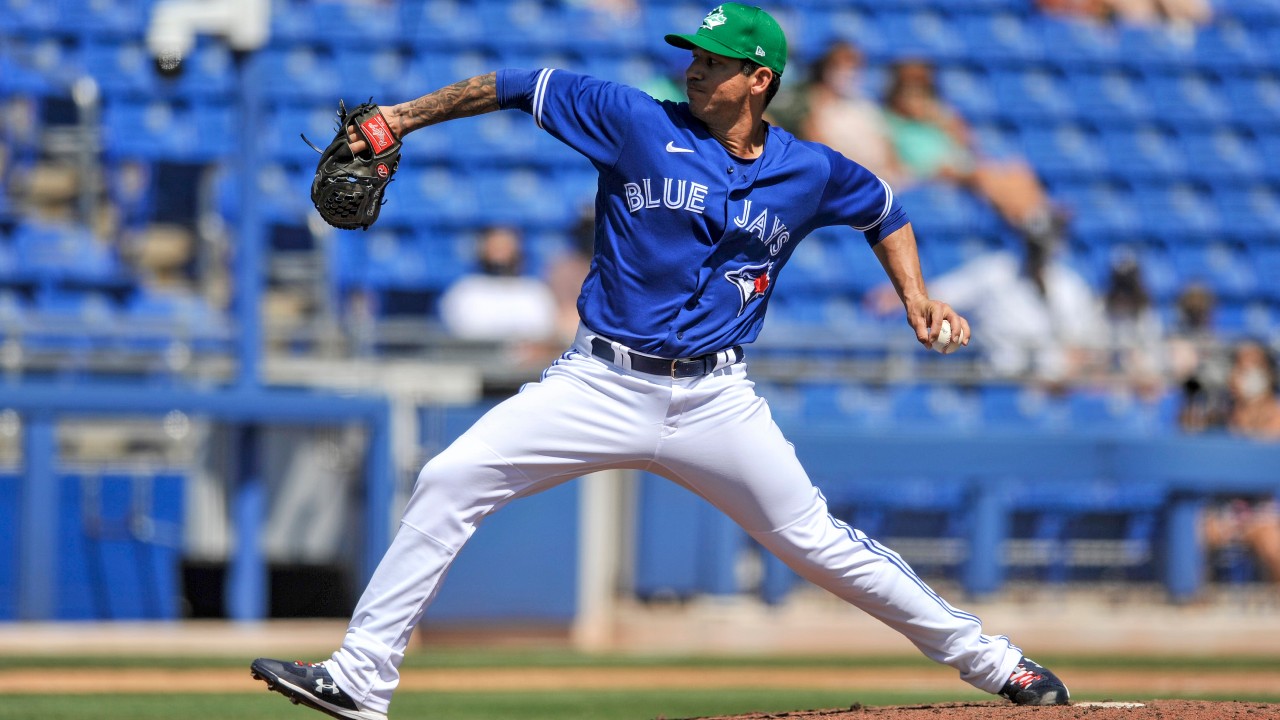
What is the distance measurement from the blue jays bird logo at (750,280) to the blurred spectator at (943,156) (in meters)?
7.48

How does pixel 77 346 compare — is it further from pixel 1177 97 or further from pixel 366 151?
pixel 1177 97

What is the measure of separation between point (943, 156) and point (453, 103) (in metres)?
8.14

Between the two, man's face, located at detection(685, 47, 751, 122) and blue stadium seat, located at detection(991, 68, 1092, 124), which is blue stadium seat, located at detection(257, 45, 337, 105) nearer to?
blue stadium seat, located at detection(991, 68, 1092, 124)

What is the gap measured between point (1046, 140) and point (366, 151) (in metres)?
8.99

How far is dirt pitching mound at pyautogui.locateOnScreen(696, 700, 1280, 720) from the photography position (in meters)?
3.83

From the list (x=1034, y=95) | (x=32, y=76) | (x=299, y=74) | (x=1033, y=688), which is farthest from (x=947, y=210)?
(x=1033, y=688)

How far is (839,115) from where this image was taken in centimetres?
1069

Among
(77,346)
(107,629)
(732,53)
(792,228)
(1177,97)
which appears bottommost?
(107,629)

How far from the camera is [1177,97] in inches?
489

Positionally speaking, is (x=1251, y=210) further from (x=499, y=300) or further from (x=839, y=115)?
(x=499, y=300)

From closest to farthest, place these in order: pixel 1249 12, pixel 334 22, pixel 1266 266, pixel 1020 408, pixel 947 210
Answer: pixel 1020 408 → pixel 334 22 → pixel 947 210 → pixel 1266 266 → pixel 1249 12

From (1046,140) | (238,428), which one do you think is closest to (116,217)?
(238,428)

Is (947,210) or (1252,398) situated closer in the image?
(1252,398)

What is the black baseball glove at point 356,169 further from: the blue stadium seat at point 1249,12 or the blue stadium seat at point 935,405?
the blue stadium seat at point 1249,12
